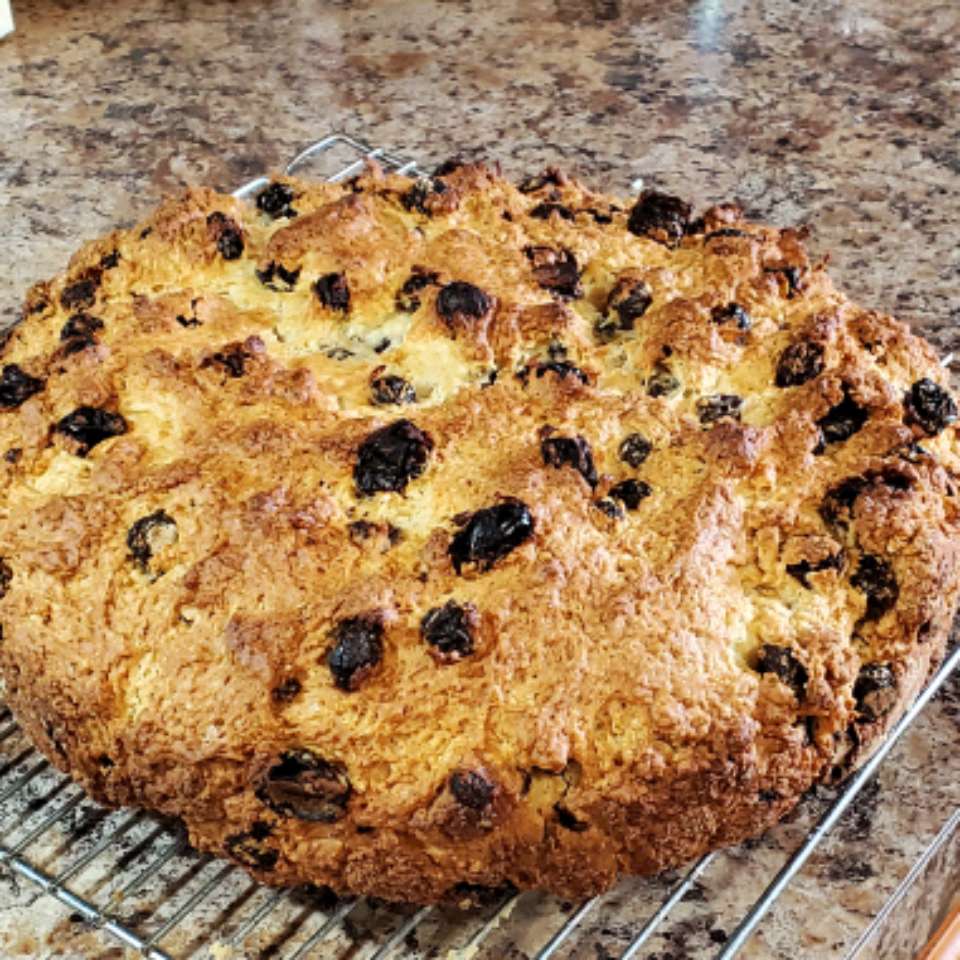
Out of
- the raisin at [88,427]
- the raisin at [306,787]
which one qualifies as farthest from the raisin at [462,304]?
the raisin at [306,787]

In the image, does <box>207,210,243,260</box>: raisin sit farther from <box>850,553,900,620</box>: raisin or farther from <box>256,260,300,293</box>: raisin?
<box>850,553,900,620</box>: raisin

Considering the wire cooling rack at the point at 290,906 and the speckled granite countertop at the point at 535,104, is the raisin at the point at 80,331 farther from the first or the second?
the speckled granite countertop at the point at 535,104

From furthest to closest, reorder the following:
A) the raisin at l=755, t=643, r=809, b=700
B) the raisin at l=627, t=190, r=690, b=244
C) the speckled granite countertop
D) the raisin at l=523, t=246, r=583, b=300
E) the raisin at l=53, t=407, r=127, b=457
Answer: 1. the speckled granite countertop
2. the raisin at l=627, t=190, r=690, b=244
3. the raisin at l=523, t=246, r=583, b=300
4. the raisin at l=53, t=407, r=127, b=457
5. the raisin at l=755, t=643, r=809, b=700

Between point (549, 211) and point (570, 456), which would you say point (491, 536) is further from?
point (549, 211)

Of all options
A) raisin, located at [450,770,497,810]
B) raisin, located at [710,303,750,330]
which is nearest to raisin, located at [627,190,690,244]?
raisin, located at [710,303,750,330]

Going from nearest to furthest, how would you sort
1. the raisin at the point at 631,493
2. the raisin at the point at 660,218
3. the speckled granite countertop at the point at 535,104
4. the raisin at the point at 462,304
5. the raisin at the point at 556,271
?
1. the raisin at the point at 631,493
2. the raisin at the point at 462,304
3. the raisin at the point at 556,271
4. the raisin at the point at 660,218
5. the speckled granite countertop at the point at 535,104

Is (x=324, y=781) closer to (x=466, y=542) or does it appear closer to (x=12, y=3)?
(x=466, y=542)

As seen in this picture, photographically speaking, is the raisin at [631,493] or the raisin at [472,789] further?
the raisin at [631,493]
